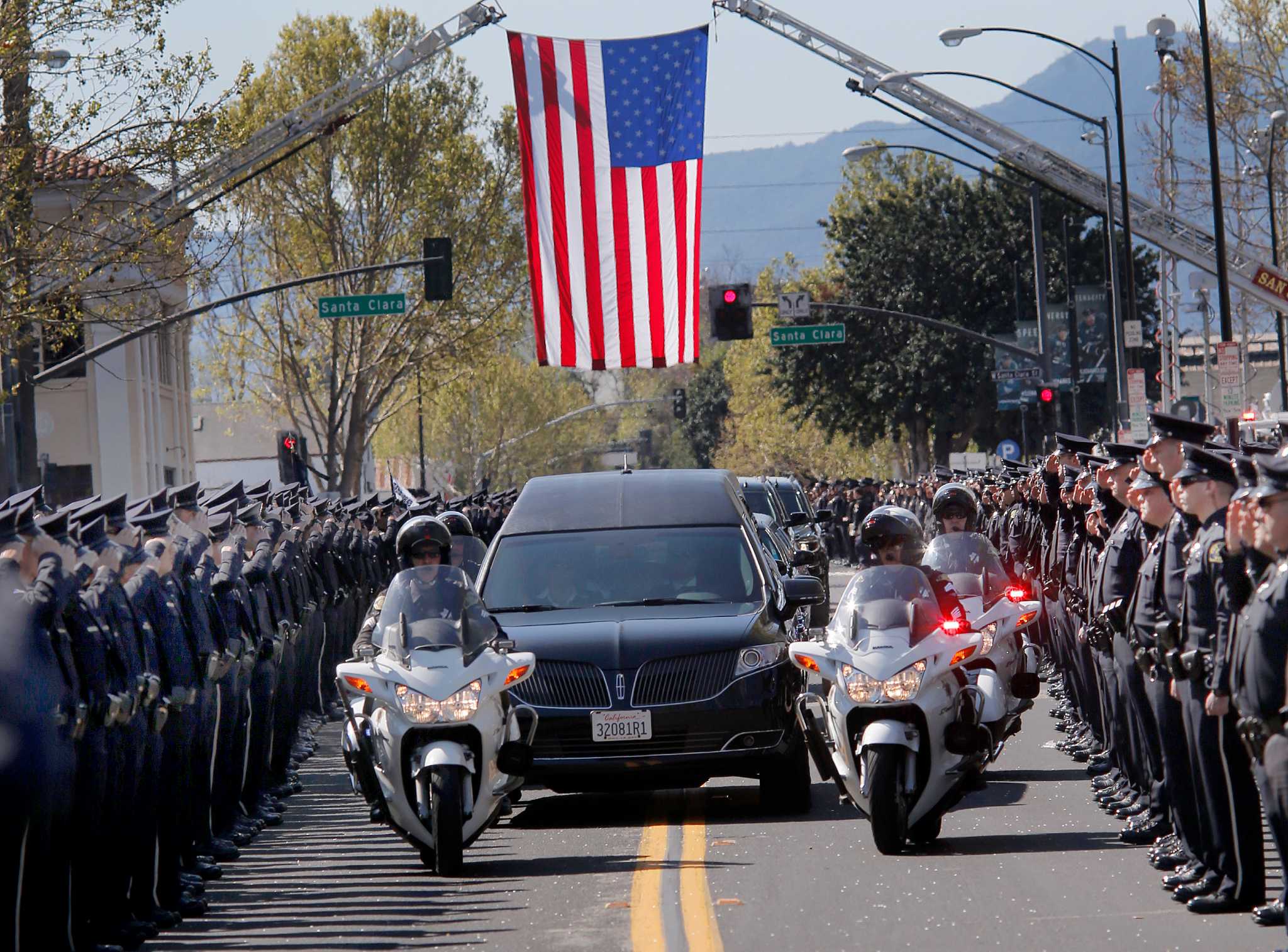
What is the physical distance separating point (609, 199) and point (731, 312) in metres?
9.48

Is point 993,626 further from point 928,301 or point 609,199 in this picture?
point 928,301

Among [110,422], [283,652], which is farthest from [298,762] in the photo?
[110,422]

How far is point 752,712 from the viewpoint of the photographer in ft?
38.5

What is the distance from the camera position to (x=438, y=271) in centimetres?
3297

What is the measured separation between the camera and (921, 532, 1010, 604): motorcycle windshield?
13.8 meters

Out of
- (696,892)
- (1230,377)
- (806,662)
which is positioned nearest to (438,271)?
(1230,377)

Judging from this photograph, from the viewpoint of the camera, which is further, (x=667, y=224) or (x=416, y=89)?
(x=416, y=89)

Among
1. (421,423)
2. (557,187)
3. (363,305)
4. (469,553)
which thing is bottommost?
(469,553)

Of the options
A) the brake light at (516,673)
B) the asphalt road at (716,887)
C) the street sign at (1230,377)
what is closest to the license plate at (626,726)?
the asphalt road at (716,887)

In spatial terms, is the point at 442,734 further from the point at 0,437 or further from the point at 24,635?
the point at 0,437

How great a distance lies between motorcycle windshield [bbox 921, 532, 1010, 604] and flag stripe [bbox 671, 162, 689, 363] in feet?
58.3

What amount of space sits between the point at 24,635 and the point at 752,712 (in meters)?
4.88

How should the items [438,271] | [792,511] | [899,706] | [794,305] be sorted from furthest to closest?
[794,305], [438,271], [792,511], [899,706]

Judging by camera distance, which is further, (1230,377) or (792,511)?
(792,511)
